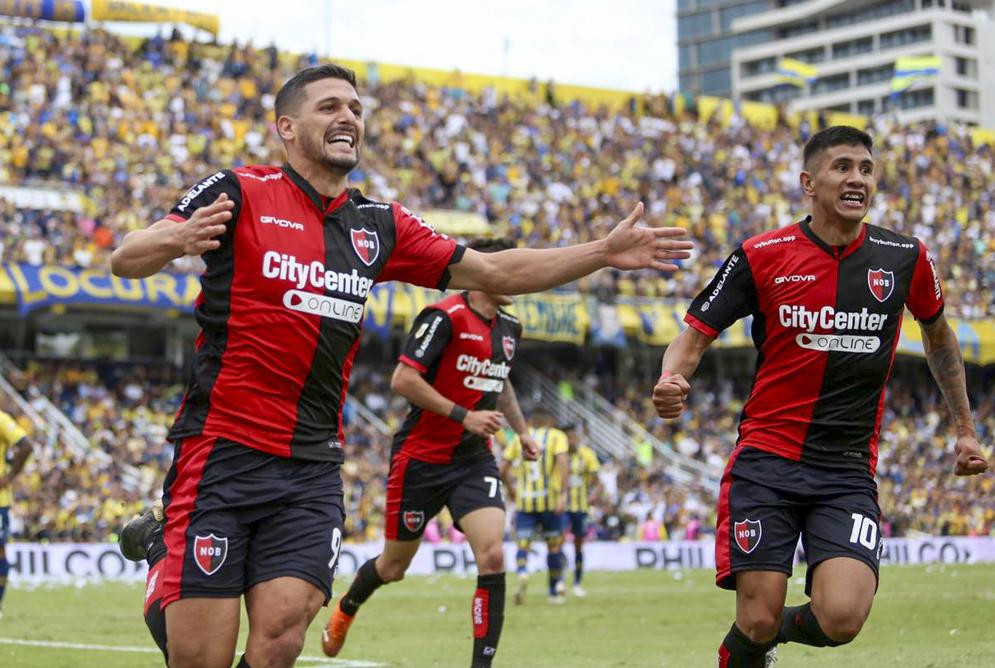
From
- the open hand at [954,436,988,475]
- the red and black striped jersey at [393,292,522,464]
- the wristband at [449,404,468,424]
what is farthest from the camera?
the red and black striped jersey at [393,292,522,464]

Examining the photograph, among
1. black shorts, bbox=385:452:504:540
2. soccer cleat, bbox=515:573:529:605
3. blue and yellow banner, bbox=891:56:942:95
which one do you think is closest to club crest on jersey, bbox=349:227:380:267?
black shorts, bbox=385:452:504:540

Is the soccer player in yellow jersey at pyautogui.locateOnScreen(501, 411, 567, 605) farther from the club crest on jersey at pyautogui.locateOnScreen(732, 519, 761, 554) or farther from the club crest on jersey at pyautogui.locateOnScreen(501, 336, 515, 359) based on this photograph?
the club crest on jersey at pyautogui.locateOnScreen(732, 519, 761, 554)

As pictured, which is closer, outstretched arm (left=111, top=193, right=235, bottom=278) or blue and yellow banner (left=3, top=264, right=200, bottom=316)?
outstretched arm (left=111, top=193, right=235, bottom=278)

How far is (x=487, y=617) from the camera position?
10.4 meters

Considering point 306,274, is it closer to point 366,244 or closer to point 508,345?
point 366,244

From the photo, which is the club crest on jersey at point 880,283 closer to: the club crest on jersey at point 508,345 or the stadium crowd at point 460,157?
the club crest on jersey at point 508,345

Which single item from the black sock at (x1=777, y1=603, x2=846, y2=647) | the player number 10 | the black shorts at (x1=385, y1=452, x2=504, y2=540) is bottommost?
the black sock at (x1=777, y1=603, x2=846, y2=647)

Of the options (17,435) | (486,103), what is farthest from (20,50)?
(17,435)

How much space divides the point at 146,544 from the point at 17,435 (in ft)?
23.3

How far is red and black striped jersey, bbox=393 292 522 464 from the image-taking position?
455 inches

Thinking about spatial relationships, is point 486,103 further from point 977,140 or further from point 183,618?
point 183,618

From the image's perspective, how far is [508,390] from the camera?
1260 centimetres

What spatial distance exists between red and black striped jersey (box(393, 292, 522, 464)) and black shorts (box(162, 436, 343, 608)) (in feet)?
16.1

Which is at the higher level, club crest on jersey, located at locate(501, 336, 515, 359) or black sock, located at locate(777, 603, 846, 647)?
club crest on jersey, located at locate(501, 336, 515, 359)
